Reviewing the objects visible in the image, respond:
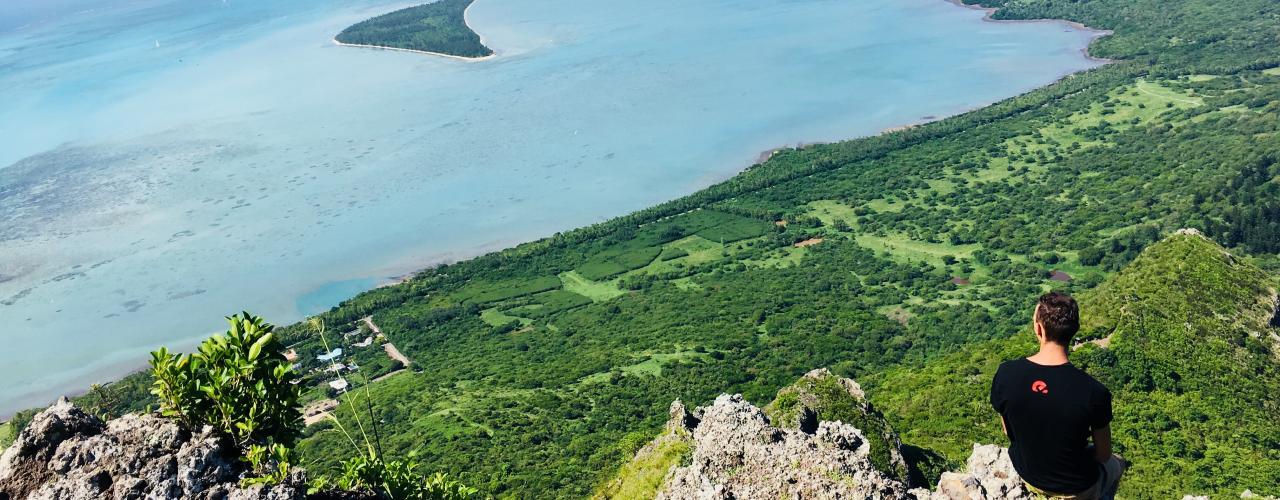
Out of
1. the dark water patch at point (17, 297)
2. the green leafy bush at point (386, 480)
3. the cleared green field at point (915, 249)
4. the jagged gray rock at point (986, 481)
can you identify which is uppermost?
the green leafy bush at point (386, 480)

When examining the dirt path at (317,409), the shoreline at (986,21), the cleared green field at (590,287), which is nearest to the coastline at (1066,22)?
the shoreline at (986,21)

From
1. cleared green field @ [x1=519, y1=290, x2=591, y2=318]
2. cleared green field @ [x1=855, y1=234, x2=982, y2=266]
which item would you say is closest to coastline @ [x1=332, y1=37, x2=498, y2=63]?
cleared green field @ [x1=519, y1=290, x2=591, y2=318]

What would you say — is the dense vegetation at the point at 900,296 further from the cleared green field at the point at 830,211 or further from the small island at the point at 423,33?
the small island at the point at 423,33

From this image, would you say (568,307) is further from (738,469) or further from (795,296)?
(738,469)

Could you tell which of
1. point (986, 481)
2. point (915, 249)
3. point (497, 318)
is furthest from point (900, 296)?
point (986, 481)

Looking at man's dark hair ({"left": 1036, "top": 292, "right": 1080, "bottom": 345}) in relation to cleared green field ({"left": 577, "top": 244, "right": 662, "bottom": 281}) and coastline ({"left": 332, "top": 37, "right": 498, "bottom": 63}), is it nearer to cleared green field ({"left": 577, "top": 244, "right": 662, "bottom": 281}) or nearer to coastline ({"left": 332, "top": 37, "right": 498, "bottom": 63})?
cleared green field ({"left": 577, "top": 244, "right": 662, "bottom": 281})

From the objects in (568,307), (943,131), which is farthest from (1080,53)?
(568,307)
